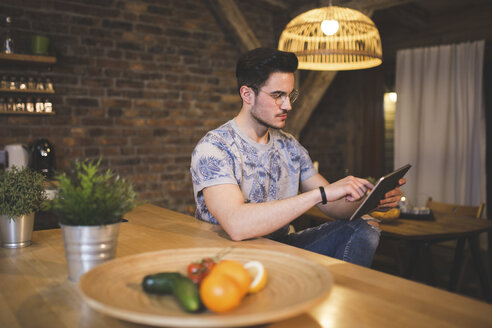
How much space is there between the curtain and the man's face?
8.96ft

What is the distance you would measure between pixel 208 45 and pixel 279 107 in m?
2.61

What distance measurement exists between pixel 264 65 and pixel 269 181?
1.57 ft

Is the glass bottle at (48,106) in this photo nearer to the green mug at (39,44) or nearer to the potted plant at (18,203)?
the green mug at (39,44)

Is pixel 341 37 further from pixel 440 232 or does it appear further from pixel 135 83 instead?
pixel 135 83

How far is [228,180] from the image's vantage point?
1579mm

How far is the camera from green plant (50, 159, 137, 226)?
101 centimetres

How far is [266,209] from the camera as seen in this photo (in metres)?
1.47

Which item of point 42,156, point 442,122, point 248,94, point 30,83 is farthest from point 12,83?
point 442,122

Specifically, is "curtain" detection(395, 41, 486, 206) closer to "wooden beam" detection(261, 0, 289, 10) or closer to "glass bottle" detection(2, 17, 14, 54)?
"wooden beam" detection(261, 0, 289, 10)

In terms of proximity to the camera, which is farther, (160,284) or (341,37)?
(341,37)

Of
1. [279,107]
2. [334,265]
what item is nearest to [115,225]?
[334,265]

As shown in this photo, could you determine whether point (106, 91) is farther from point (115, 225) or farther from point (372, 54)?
point (115, 225)

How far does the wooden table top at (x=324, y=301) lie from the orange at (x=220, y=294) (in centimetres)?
11

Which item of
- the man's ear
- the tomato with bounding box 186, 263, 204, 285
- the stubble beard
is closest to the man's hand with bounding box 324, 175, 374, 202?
the stubble beard
